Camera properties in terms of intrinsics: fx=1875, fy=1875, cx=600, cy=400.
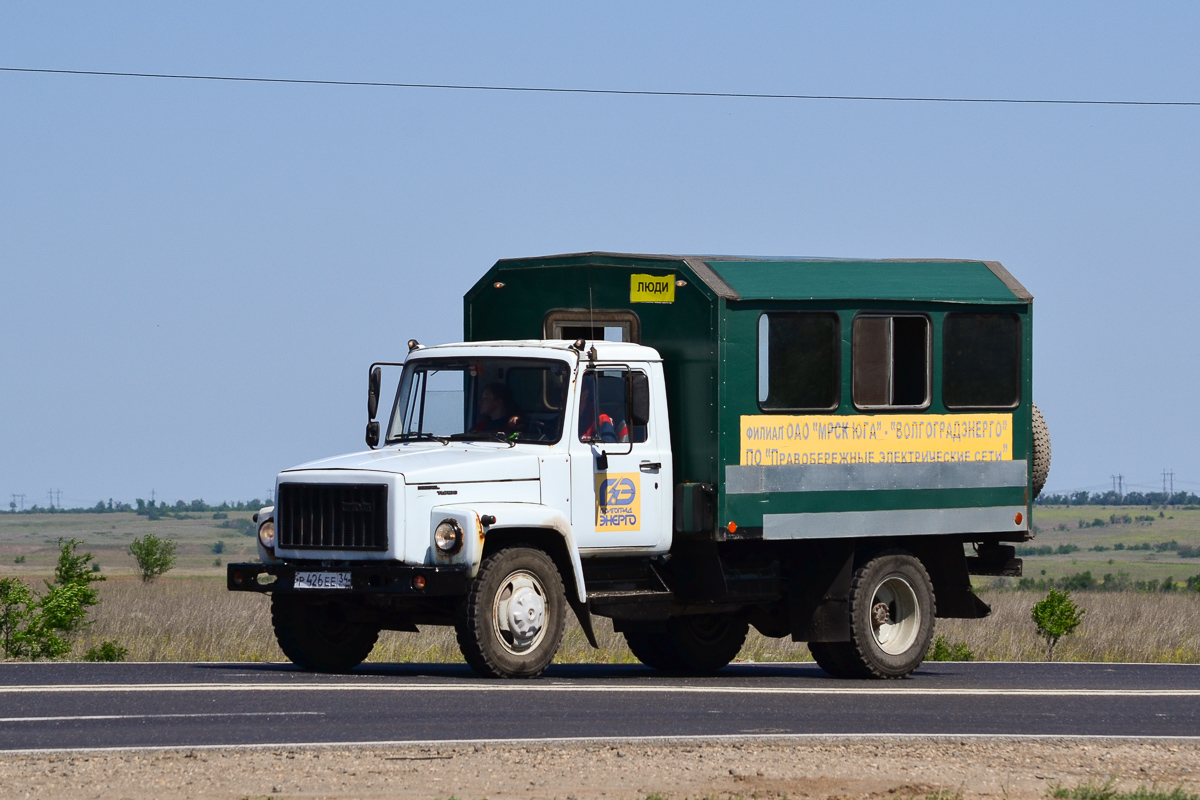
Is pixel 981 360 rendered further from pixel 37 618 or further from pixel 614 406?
pixel 37 618

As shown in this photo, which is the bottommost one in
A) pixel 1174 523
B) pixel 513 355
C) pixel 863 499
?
pixel 1174 523

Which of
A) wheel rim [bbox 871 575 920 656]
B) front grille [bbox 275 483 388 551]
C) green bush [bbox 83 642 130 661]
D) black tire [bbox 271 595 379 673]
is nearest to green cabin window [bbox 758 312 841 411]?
wheel rim [bbox 871 575 920 656]

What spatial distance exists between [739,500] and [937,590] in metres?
3.02

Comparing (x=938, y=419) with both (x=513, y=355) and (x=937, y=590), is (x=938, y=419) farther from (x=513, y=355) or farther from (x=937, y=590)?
(x=513, y=355)

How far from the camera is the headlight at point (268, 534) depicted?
47.9 ft

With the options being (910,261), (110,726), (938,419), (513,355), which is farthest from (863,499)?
(110,726)

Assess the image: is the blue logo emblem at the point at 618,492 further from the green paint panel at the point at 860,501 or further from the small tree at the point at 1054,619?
the small tree at the point at 1054,619

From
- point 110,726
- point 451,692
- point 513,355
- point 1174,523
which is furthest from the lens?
point 1174,523

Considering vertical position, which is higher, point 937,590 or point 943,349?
point 943,349

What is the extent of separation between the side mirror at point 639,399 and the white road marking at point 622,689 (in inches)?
84.1

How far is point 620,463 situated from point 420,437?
5.45 feet

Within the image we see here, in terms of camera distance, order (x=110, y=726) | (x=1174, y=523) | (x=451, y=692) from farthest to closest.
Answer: (x=1174, y=523) → (x=451, y=692) → (x=110, y=726)

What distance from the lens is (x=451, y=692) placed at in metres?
13.1

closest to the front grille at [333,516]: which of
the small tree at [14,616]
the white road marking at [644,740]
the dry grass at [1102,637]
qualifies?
the white road marking at [644,740]
